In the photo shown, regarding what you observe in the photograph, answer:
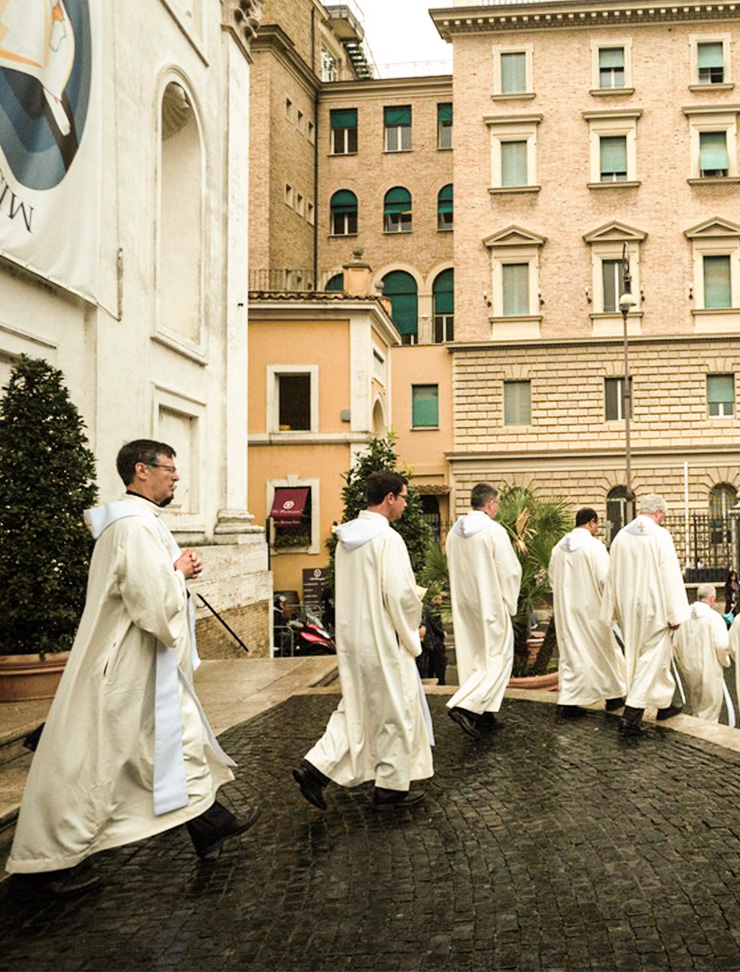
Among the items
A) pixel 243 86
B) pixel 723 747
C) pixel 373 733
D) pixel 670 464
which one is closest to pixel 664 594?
pixel 723 747

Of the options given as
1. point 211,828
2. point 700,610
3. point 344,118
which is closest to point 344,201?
point 344,118

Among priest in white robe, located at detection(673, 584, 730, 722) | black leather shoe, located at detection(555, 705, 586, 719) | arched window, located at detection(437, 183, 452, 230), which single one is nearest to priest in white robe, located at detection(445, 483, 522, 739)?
black leather shoe, located at detection(555, 705, 586, 719)

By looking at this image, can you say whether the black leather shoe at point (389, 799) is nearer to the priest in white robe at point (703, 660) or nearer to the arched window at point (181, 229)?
the priest in white robe at point (703, 660)

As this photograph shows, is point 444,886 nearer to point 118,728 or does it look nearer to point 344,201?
point 118,728

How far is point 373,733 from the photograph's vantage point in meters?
6.13

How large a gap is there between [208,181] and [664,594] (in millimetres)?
11786

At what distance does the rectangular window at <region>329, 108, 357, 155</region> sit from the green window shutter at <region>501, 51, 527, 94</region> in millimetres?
10022

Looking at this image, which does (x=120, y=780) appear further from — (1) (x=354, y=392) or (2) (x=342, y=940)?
(1) (x=354, y=392)

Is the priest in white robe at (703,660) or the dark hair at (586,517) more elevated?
the dark hair at (586,517)

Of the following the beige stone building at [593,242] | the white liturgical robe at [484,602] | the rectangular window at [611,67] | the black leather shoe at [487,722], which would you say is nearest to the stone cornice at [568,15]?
the beige stone building at [593,242]

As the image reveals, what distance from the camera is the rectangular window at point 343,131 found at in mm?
45500

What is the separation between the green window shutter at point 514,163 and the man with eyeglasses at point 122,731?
34.0m

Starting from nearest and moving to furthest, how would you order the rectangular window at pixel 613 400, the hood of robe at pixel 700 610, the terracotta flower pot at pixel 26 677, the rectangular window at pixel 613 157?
the terracotta flower pot at pixel 26 677
the hood of robe at pixel 700 610
the rectangular window at pixel 613 400
the rectangular window at pixel 613 157

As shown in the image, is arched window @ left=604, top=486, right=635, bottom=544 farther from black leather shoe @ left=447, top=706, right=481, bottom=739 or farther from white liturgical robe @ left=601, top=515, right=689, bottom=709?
black leather shoe @ left=447, top=706, right=481, bottom=739
